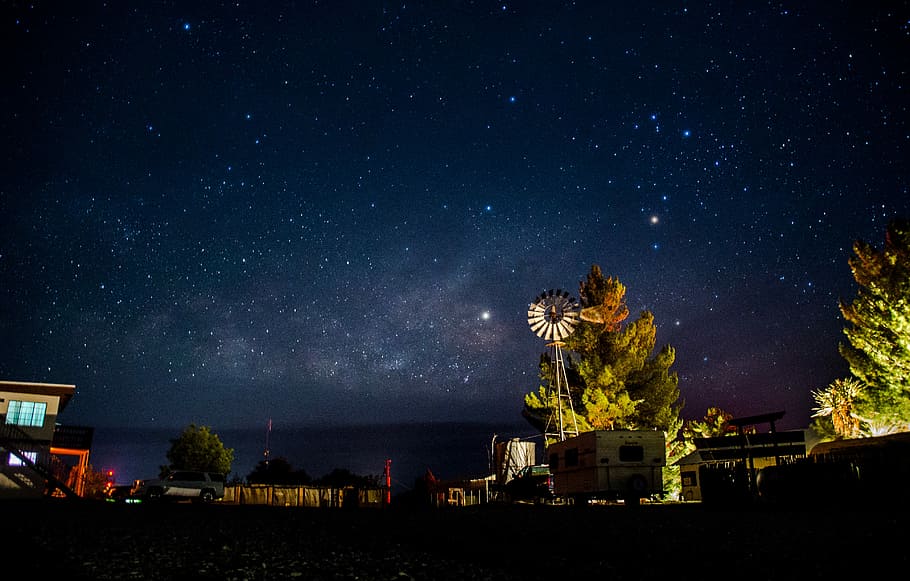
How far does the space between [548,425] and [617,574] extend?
3236cm

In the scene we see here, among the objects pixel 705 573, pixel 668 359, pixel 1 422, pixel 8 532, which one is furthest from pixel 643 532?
pixel 1 422

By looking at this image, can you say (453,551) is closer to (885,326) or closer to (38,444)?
(38,444)

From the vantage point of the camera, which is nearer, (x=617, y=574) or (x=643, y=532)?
(x=617, y=574)

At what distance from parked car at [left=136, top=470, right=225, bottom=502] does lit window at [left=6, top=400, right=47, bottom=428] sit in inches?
483

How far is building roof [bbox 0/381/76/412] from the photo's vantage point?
112ft

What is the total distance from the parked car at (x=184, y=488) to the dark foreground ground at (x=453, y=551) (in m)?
20.4

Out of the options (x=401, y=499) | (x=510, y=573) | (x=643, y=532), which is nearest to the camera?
(x=510, y=573)

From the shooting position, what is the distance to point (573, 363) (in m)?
40.4

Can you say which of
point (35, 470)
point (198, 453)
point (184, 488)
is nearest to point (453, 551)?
point (184, 488)

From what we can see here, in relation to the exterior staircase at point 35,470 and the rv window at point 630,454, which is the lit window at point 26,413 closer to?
the exterior staircase at point 35,470

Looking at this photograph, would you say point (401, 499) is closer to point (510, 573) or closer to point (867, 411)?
point (510, 573)

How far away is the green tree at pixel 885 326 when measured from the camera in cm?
3541

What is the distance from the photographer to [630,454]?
2167cm

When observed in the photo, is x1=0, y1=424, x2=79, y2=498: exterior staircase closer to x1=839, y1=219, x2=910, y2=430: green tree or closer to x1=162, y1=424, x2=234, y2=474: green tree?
x1=162, y1=424, x2=234, y2=474: green tree
